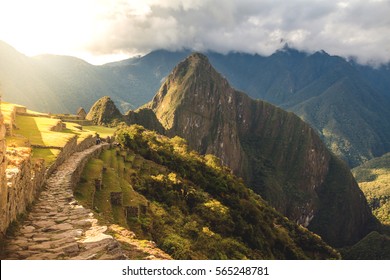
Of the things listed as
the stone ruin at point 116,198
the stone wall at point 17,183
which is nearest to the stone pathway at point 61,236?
the stone wall at point 17,183

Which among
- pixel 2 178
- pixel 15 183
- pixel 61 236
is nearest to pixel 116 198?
pixel 15 183

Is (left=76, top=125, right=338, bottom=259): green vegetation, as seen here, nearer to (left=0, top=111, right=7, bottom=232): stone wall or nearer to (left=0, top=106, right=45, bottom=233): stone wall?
(left=0, top=106, right=45, bottom=233): stone wall

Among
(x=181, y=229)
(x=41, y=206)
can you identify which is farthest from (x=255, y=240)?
(x=41, y=206)

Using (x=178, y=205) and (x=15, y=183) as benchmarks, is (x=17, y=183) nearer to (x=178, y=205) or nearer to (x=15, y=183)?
(x=15, y=183)

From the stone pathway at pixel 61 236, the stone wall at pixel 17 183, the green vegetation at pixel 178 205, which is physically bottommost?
the green vegetation at pixel 178 205

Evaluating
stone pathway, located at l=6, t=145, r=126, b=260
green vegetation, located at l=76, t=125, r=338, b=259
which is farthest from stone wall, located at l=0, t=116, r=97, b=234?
green vegetation, located at l=76, t=125, r=338, b=259

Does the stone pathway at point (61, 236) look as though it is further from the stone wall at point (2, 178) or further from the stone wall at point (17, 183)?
the stone wall at point (2, 178)
